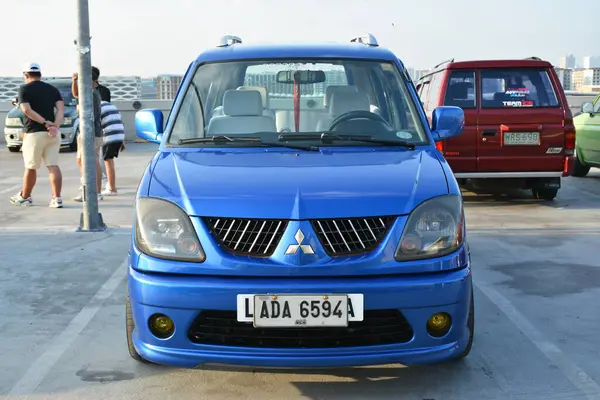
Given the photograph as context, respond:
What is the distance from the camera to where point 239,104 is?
4.88 metres

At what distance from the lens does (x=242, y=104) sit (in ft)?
16.0

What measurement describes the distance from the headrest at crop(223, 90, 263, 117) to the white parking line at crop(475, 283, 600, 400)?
6.61 ft

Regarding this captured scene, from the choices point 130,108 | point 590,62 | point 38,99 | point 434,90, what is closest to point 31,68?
point 38,99

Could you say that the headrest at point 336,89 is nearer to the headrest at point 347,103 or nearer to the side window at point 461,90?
the headrest at point 347,103

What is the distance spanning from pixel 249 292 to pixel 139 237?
0.65 meters

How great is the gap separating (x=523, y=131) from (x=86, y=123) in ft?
16.4

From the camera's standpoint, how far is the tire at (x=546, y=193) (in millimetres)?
10180

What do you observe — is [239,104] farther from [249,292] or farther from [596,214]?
[596,214]

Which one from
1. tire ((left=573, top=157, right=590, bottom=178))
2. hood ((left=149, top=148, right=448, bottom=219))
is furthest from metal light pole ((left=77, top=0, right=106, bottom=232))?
tire ((left=573, top=157, right=590, bottom=178))

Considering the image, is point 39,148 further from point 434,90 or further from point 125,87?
point 125,87

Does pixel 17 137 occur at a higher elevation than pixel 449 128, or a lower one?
lower

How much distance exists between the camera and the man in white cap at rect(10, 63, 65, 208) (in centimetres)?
960

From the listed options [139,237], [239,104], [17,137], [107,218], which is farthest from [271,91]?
[17,137]

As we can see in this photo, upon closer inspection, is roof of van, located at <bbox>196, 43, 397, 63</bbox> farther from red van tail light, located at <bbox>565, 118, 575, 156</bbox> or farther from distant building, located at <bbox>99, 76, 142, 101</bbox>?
distant building, located at <bbox>99, 76, 142, 101</bbox>
